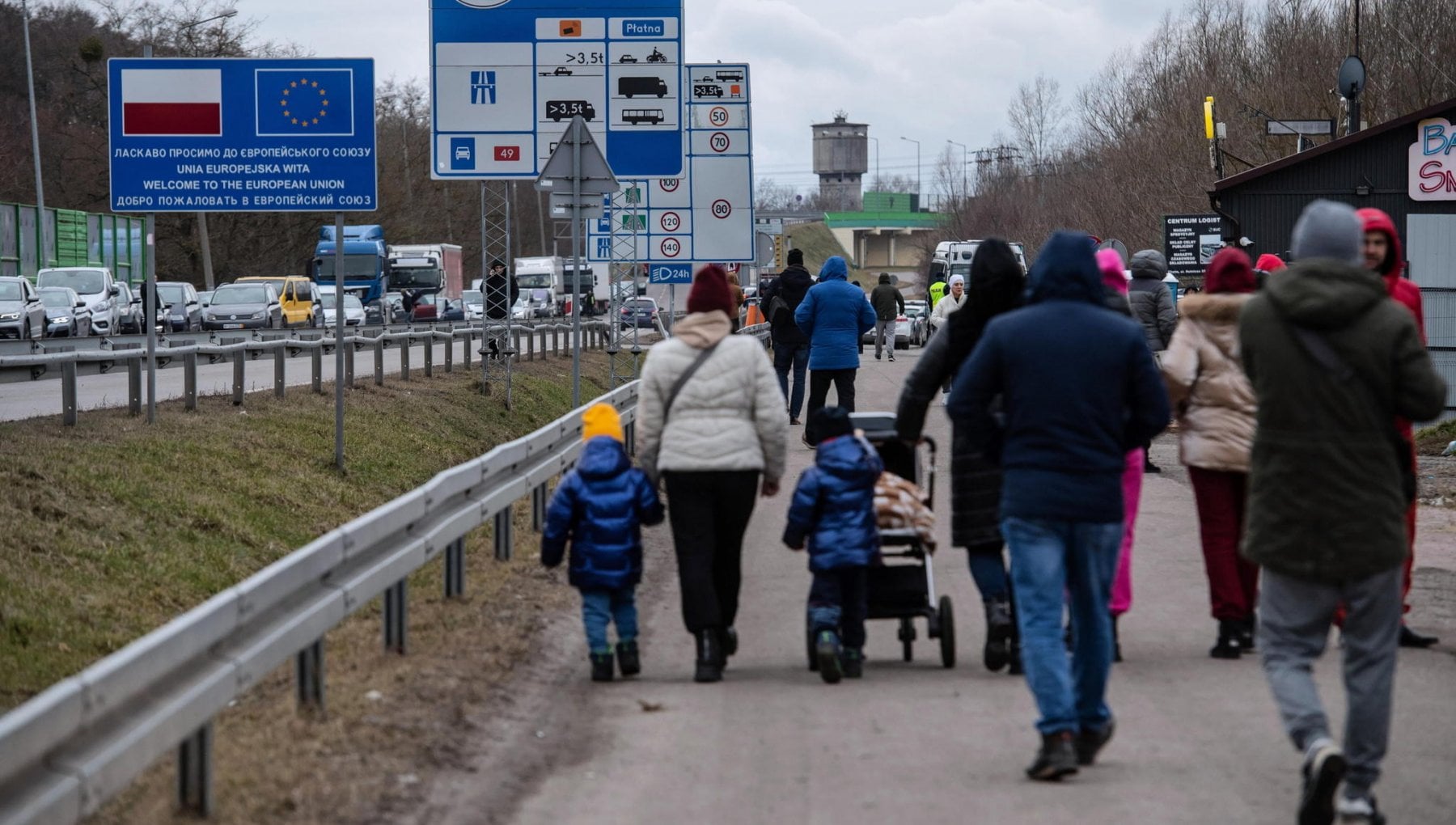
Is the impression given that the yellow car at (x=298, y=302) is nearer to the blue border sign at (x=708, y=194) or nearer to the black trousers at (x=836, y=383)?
the blue border sign at (x=708, y=194)

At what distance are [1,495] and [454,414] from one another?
36.9 ft

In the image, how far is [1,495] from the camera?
42.3 feet

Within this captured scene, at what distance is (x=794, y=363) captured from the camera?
21750 mm

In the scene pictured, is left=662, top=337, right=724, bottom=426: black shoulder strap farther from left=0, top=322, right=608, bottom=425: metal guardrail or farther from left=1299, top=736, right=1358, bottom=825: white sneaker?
left=0, top=322, right=608, bottom=425: metal guardrail

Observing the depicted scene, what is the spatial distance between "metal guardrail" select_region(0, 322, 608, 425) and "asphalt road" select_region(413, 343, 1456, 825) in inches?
334

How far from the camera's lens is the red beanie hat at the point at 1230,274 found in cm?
845

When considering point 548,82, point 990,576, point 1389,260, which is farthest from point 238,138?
point 1389,260

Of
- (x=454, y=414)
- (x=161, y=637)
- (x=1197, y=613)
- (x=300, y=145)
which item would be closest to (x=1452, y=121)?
(x=454, y=414)

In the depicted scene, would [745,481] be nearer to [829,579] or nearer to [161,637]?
[829,579]

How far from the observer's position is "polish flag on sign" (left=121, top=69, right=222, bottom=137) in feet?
51.8

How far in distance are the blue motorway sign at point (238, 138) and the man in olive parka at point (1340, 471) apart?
1131 centimetres

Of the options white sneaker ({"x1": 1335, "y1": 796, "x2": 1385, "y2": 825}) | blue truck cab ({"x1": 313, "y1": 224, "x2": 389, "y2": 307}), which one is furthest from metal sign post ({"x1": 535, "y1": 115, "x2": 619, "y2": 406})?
blue truck cab ({"x1": 313, "y1": 224, "x2": 389, "y2": 307})

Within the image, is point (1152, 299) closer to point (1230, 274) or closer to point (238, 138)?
point (238, 138)

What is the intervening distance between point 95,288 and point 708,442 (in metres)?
42.0
